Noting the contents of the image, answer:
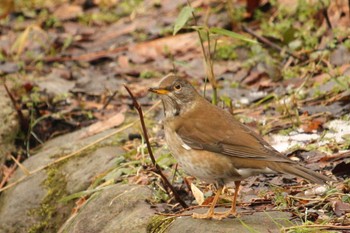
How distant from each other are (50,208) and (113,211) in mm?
1099

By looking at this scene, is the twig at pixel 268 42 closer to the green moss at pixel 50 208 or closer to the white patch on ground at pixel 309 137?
the white patch on ground at pixel 309 137

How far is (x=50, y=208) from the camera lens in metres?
6.19

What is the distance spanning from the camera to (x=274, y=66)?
795cm

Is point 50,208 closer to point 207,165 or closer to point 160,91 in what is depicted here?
point 160,91

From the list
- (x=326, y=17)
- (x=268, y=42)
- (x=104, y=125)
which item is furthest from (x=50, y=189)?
(x=326, y=17)

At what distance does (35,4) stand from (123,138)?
5482 millimetres

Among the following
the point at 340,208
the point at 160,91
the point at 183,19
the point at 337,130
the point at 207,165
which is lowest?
the point at 337,130

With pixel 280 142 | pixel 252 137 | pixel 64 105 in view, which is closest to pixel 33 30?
pixel 64 105

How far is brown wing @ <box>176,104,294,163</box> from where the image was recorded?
4520 millimetres

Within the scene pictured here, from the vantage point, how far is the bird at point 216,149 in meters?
4.47

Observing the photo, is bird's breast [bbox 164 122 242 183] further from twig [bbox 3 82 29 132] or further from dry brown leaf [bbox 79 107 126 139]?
twig [bbox 3 82 29 132]

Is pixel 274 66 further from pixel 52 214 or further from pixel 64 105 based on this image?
pixel 52 214

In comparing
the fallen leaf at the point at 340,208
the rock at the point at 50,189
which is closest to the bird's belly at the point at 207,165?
the fallen leaf at the point at 340,208

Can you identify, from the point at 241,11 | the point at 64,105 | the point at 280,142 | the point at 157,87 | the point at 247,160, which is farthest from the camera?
the point at 241,11
